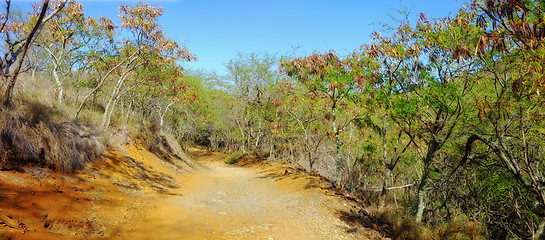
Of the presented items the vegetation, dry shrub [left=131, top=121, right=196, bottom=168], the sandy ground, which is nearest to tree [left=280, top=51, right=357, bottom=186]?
the vegetation

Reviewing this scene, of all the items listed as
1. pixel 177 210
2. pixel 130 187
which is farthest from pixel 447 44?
pixel 130 187

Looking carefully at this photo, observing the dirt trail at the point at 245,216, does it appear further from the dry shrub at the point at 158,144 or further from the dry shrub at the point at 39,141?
the dry shrub at the point at 158,144

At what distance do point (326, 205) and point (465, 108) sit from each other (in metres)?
5.06

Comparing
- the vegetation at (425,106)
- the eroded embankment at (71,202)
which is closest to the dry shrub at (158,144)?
the vegetation at (425,106)

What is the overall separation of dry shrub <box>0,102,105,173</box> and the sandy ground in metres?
0.31

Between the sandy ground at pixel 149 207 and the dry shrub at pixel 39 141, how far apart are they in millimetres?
310

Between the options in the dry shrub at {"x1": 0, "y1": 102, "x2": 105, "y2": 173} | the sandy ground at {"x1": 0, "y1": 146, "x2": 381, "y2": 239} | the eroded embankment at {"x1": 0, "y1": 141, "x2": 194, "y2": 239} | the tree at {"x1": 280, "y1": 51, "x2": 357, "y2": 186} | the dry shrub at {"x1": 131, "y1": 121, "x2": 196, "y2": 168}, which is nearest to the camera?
the eroded embankment at {"x1": 0, "y1": 141, "x2": 194, "y2": 239}

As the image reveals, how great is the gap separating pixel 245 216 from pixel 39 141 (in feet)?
16.7

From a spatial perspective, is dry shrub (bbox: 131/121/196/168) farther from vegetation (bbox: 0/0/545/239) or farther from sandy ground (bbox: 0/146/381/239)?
sandy ground (bbox: 0/146/381/239)

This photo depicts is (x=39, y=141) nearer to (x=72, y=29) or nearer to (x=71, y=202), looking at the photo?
(x=71, y=202)

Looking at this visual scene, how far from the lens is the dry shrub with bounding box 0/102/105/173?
4.97 metres

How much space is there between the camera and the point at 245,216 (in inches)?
283

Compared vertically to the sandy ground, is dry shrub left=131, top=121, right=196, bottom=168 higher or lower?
higher

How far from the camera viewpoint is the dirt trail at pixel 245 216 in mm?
5676
